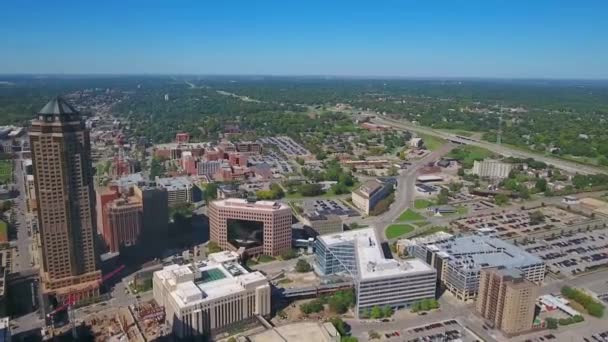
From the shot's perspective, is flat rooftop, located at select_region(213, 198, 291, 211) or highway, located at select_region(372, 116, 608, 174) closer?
flat rooftop, located at select_region(213, 198, 291, 211)

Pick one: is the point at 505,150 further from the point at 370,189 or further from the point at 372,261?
the point at 372,261

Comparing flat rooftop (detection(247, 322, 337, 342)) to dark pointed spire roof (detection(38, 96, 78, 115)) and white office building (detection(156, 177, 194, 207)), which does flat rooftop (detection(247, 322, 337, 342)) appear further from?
white office building (detection(156, 177, 194, 207))

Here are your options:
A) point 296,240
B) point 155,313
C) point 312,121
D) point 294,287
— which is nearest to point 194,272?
point 155,313

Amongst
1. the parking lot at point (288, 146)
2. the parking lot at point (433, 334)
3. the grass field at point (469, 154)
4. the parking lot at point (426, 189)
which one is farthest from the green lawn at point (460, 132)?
the parking lot at point (433, 334)

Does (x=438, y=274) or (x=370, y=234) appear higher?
(x=370, y=234)

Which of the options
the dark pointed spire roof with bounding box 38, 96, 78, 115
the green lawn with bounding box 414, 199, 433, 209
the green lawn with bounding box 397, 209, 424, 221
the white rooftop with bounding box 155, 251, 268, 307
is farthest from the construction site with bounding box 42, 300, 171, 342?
the green lawn with bounding box 414, 199, 433, 209

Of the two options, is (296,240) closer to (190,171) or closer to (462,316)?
(462,316)
